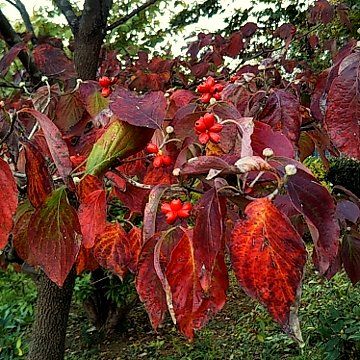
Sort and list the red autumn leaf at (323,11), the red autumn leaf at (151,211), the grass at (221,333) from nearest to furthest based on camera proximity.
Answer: the red autumn leaf at (151,211), the red autumn leaf at (323,11), the grass at (221,333)

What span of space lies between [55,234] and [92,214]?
7 cm

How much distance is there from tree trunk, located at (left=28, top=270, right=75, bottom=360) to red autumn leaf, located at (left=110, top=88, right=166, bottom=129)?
129cm

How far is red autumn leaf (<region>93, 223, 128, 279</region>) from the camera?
89cm

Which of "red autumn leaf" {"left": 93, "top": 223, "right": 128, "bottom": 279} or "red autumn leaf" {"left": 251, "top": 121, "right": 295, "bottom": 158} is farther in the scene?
"red autumn leaf" {"left": 93, "top": 223, "right": 128, "bottom": 279}

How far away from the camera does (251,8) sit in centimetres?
441

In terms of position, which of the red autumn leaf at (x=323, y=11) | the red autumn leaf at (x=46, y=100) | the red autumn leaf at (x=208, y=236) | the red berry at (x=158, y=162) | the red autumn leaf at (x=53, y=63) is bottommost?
the red autumn leaf at (x=323, y=11)

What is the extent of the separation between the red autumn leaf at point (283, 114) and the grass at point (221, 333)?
2.17 meters

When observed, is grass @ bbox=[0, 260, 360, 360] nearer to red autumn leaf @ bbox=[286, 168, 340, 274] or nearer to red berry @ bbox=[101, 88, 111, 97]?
red berry @ bbox=[101, 88, 111, 97]

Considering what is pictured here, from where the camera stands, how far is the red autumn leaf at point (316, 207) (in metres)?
0.51

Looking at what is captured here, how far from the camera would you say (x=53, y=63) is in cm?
180

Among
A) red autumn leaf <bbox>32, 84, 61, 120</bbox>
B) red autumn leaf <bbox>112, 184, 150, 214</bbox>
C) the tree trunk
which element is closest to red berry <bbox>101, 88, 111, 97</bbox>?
red autumn leaf <bbox>32, 84, 61, 120</bbox>

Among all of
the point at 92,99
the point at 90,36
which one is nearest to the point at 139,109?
the point at 92,99

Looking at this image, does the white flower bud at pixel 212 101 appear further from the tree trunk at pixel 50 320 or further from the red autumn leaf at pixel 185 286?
the tree trunk at pixel 50 320

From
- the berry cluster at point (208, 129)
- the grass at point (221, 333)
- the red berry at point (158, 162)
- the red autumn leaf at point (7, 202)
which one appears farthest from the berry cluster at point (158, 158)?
the grass at point (221, 333)
